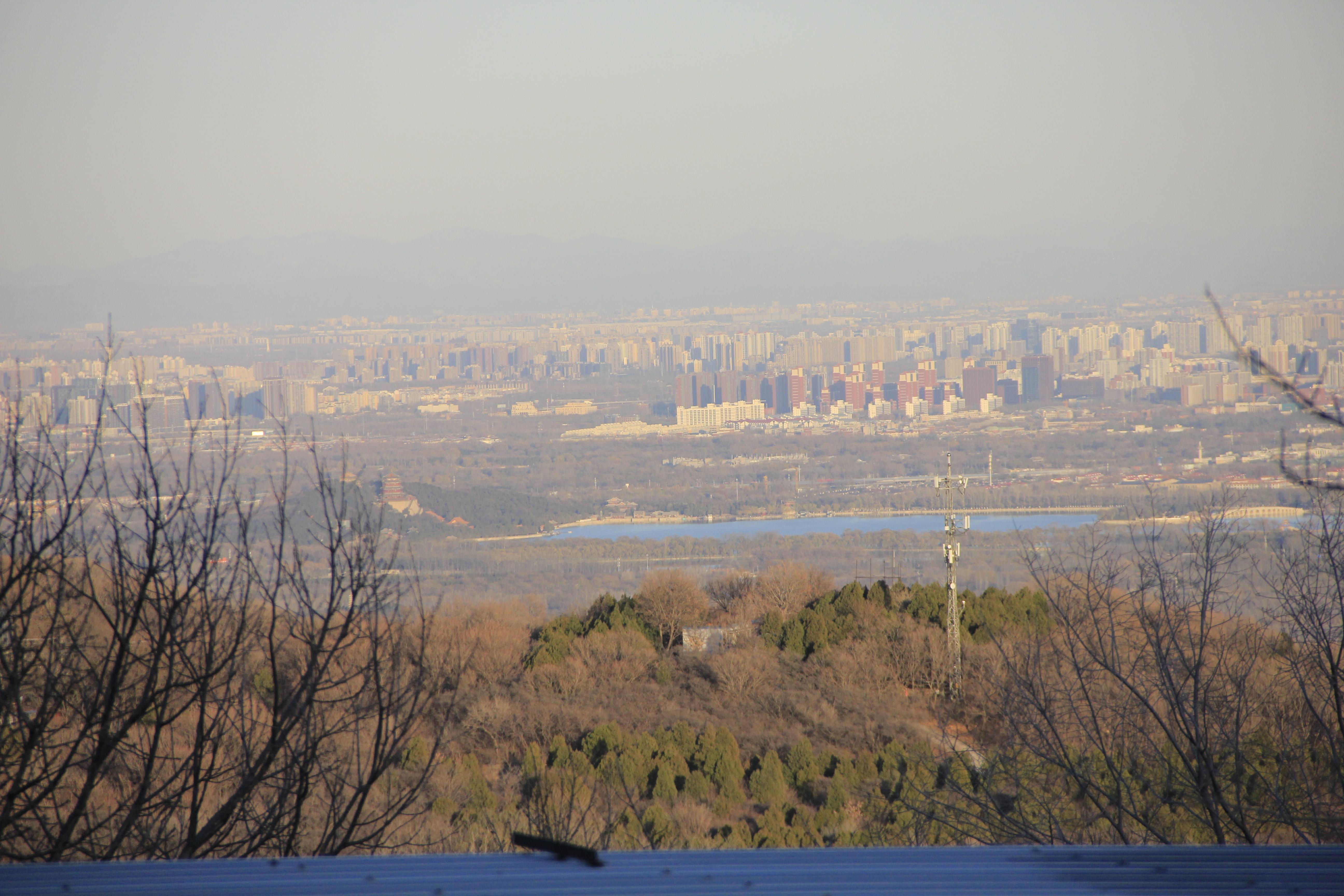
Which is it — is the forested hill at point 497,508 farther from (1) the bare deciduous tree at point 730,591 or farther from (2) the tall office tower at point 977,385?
(2) the tall office tower at point 977,385

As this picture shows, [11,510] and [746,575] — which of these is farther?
[746,575]

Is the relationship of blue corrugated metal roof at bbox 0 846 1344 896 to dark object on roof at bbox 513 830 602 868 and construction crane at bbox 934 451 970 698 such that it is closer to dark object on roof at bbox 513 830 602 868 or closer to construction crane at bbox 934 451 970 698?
dark object on roof at bbox 513 830 602 868

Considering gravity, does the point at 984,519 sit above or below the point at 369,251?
below

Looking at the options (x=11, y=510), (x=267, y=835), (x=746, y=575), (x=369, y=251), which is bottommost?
(x=746, y=575)

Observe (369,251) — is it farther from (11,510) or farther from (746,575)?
(11,510)

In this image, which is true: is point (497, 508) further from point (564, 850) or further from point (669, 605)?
point (564, 850)

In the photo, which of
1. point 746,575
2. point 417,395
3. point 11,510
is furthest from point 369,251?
point 11,510


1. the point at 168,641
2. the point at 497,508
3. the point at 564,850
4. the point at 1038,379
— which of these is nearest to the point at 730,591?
the point at 168,641

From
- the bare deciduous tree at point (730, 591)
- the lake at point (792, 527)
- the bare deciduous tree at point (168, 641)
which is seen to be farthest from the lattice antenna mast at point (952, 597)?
the lake at point (792, 527)
